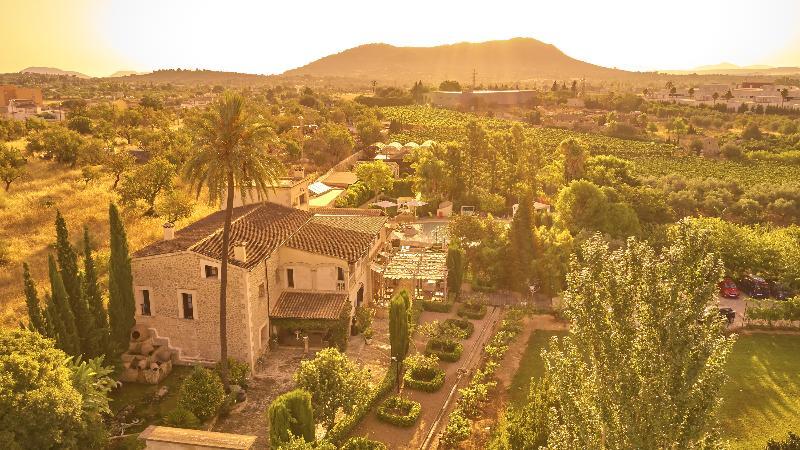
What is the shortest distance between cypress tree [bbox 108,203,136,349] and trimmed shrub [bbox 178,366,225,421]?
6.40m

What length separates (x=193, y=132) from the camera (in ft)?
92.4

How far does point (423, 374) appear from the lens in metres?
33.5

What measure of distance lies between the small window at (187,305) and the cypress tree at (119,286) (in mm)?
2854

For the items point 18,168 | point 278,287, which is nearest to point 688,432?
point 278,287

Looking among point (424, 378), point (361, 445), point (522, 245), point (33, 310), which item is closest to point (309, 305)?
point (424, 378)

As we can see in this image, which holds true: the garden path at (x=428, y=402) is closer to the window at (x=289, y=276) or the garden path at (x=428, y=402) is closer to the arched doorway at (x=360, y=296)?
the arched doorway at (x=360, y=296)

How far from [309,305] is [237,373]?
20.7ft

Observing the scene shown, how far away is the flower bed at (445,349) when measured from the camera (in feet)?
117

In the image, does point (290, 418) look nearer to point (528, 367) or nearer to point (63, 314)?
point (63, 314)

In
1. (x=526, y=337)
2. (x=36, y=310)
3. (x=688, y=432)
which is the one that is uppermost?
(x=688, y=432)

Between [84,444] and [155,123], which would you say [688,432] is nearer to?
[84,444]

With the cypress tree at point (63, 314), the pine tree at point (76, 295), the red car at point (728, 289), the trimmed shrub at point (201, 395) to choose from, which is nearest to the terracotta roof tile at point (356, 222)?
the trimmed shrub at point (201, 395)

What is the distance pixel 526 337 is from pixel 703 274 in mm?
26557

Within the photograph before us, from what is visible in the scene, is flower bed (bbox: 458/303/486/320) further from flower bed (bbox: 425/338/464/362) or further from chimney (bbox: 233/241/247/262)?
chimney (bbox: 233/241/247/262)
